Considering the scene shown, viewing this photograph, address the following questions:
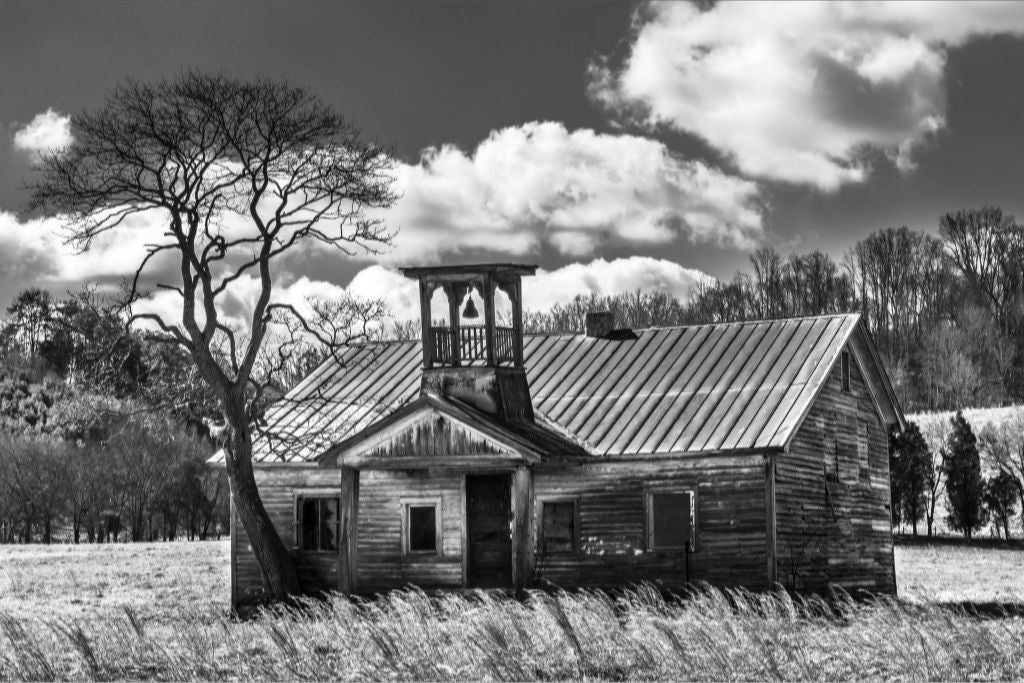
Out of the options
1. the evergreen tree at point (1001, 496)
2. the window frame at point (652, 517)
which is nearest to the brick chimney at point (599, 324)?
the window frame at point (652, 517)

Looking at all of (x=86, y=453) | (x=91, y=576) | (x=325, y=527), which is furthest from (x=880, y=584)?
(x=86, y=453)

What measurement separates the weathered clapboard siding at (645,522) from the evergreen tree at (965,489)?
30824 mm

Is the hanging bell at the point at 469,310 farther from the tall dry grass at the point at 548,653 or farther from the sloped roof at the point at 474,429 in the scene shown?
the tall dry grass at the point at 548,653

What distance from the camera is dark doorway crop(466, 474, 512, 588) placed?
27.9 m

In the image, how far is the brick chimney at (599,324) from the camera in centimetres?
3225

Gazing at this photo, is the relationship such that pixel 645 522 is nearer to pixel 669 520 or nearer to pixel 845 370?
pixel 669 520

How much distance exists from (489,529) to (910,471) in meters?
30.9

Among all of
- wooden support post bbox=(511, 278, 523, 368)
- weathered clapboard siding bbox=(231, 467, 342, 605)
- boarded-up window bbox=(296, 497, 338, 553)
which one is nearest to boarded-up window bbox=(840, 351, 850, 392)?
wooden support post bbox=(511, 278, 523, 368)

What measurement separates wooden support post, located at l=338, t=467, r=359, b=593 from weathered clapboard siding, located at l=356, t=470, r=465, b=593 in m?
0.24

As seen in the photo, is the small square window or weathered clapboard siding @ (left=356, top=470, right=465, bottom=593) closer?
weathered clapboard siding @ (left=356, top=470, right=465, bottom=593)

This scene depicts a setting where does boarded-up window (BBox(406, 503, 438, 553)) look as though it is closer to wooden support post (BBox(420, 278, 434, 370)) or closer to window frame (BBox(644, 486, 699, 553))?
wooden support post (BBox(420, 278, 434, 370))

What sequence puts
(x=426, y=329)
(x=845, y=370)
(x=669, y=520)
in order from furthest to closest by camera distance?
(x=845, y=370)
(x=669, y=520)
(x=426, y=329)

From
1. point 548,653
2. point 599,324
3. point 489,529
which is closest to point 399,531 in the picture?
point 489,529

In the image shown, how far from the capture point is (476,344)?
1144 inches
